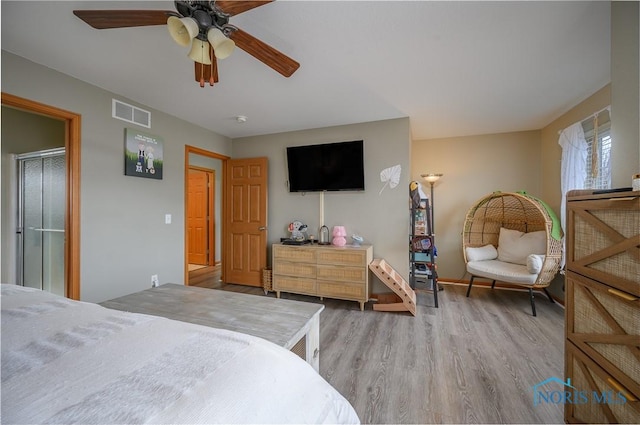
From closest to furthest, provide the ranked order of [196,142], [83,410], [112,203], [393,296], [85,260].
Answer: [83,410] → [85,260] → [112,203] → [393,296] → [196,142]

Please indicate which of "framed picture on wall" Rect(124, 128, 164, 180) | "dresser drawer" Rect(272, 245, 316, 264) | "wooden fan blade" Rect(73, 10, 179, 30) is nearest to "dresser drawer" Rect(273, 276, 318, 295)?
"dresser drawer" Rect(272, 245, 316, 264)

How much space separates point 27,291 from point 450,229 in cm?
446

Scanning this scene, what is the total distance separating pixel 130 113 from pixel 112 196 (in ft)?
2.97

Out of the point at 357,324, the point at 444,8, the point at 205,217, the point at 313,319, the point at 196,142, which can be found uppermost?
the point at 444,8

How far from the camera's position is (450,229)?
391 centimetres

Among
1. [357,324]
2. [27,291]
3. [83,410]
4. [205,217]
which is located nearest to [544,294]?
[357,324]

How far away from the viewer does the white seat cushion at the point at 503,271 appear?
271 cm

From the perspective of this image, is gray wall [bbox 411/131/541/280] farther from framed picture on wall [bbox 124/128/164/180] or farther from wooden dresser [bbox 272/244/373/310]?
framed picture on wall [bbox 124/128/164/180]

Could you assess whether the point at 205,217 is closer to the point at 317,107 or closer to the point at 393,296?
the point at 317,107

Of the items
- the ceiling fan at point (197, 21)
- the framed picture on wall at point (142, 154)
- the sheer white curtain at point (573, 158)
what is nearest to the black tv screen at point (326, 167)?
the framed picture on wall at point (142, 154)

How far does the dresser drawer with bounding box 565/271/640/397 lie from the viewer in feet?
3.23

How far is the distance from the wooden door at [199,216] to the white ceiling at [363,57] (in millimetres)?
2446

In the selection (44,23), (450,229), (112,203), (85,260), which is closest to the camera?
(44,23)

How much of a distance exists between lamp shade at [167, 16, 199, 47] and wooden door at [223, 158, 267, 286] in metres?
2.45
